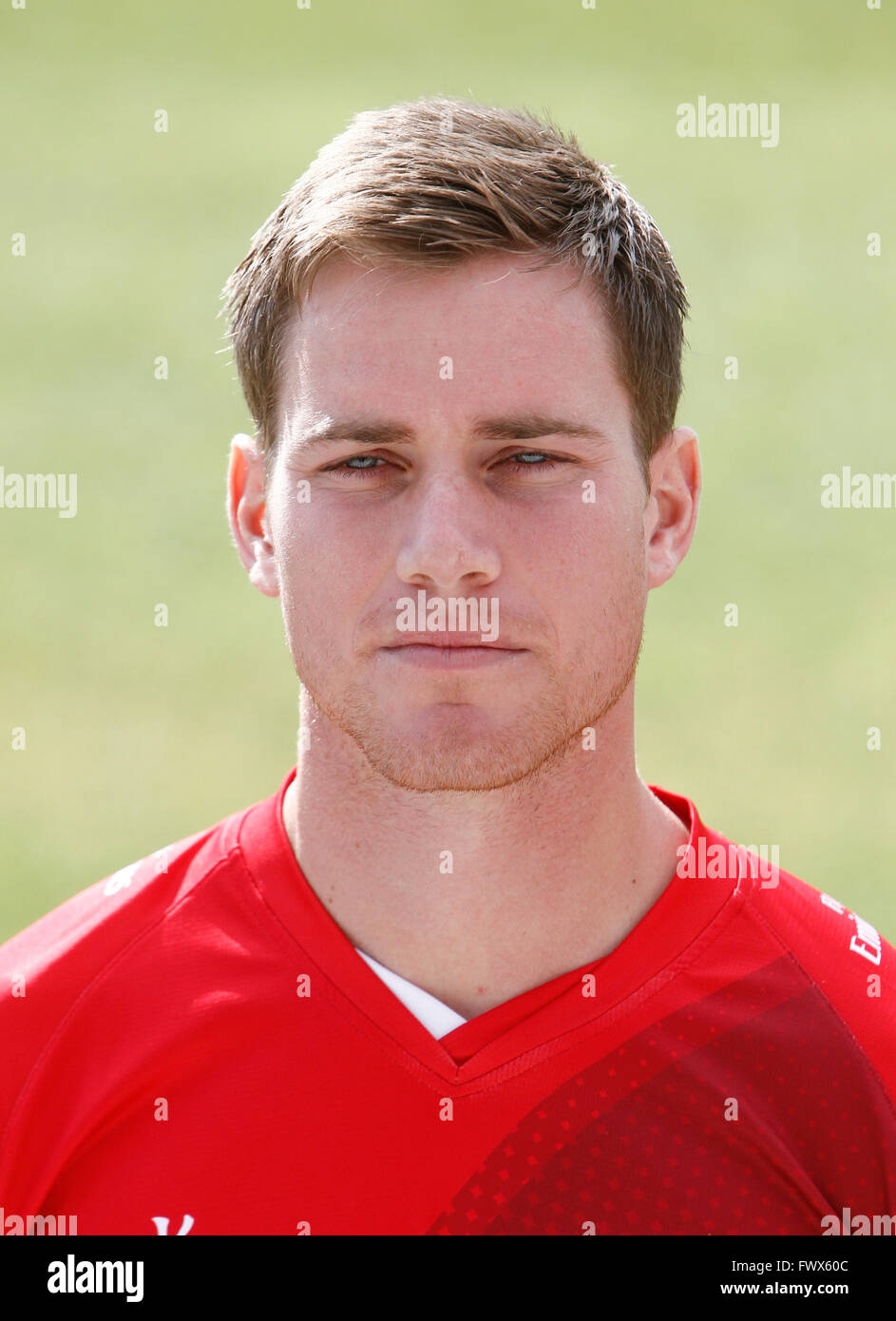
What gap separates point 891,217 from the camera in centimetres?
1278

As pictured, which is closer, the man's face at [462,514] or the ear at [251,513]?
the man's face at [462,514]

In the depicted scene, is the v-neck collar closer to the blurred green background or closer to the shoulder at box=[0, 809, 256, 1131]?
the shoulder at box=[0, 809, 256, 1131]

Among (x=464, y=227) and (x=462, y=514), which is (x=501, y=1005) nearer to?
(x=462, y=514)

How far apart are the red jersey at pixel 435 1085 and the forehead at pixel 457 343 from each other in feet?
2.28

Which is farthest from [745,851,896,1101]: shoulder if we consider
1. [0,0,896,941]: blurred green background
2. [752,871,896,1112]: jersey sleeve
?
[0,0,896,941]: blurred green background

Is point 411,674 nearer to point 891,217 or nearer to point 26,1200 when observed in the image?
point 26,1200

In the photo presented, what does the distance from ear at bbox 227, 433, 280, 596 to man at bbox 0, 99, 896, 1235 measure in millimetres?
108

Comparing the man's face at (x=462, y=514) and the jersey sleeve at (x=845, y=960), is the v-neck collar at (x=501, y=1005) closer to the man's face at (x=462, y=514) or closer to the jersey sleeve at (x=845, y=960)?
the jersey sleeve at (x=845, y=960)

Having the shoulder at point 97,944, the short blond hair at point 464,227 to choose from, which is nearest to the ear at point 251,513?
the short blond hair at point 464,227

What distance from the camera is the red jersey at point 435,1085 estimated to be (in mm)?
1971

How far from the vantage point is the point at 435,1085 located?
6.62 feet

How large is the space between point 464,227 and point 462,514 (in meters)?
0.39

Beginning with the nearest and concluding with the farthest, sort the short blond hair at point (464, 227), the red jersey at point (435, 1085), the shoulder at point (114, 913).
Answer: the red jersey at point (435, 1085) → the short blond hair at point (464, 227) → the shoulder at point (114, 913)

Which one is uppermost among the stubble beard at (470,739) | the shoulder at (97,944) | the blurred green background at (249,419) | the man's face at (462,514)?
the blurred green background at (249,419)
